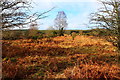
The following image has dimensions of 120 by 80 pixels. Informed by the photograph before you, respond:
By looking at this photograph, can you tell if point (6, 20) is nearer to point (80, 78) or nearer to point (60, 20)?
point (80, 78)

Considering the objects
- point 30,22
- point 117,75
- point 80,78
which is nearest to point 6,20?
point 30,22

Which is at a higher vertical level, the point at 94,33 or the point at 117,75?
the point at 94,33

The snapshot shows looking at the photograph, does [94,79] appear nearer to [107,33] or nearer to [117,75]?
[117,75]

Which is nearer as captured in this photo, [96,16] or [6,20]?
[6,20]

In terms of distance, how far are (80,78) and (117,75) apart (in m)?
1.15

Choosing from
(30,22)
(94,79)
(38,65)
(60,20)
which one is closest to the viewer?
(94,79)

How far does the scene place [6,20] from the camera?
3551mm

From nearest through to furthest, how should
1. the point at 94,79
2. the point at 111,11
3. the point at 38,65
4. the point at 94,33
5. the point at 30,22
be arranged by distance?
the point at 94,79
the point at 30,22
the point at 38,65
the point at 111,11
the point at 94,33

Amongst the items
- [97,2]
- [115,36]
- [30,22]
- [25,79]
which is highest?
[97,2]

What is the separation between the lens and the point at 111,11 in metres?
5.41

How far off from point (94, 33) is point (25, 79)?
150 inches

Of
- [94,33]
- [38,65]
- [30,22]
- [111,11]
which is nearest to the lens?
[30,22]

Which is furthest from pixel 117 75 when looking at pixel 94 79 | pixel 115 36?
pixel 115 36

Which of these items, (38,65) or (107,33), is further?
(107,33)
